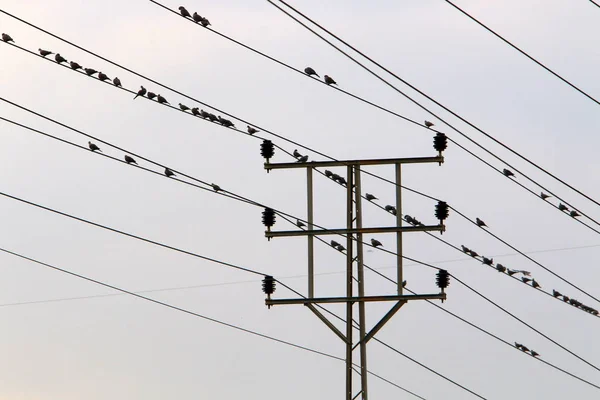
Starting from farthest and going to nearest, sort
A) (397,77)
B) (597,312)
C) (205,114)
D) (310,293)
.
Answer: (597,312)
(205,114)
(310,293)
(397,77)

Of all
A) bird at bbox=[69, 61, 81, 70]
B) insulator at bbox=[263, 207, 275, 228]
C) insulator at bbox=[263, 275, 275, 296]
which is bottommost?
insulator at bbox=[263, 275, 275, 296]

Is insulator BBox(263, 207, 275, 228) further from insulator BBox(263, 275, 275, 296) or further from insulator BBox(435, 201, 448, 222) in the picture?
insulator BBox(435, 201, 448, 222)

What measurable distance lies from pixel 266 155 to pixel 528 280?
28.1ft

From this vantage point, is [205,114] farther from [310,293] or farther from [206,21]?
[310,293]

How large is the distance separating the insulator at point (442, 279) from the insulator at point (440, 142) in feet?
6.50

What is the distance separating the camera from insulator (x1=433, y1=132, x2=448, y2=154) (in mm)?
26547

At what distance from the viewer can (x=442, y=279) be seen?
26.4 metres

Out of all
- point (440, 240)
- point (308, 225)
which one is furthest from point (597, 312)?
point (308, 225)

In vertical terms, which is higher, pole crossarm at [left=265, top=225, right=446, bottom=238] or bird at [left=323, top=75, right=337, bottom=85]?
bird at [left=323, top=75, right=337, bottom=85]

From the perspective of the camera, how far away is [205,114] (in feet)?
103

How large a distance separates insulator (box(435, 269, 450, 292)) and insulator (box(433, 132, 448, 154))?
6.50 feet

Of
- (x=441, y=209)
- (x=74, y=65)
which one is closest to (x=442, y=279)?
(x=441, y=209)

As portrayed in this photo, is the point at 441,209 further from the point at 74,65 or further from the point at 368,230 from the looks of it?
the point at 74,65

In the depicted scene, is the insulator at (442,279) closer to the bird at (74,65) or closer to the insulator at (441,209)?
the insulator at (441,209)
